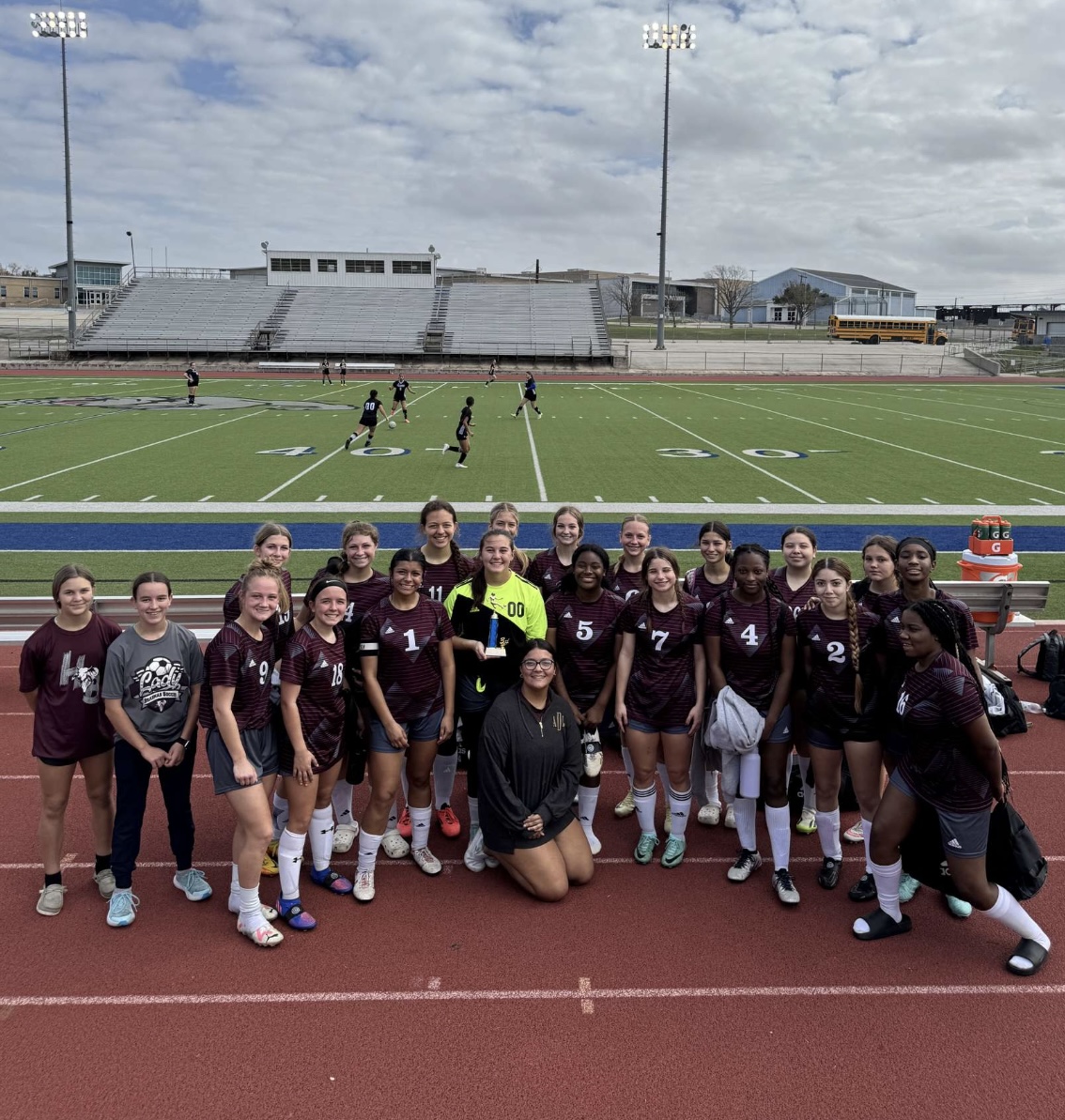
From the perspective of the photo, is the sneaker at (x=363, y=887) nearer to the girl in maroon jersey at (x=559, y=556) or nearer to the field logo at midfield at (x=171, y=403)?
the girl in maroon jersey at (x=559, y=556)

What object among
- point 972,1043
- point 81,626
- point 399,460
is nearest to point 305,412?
point 399,460

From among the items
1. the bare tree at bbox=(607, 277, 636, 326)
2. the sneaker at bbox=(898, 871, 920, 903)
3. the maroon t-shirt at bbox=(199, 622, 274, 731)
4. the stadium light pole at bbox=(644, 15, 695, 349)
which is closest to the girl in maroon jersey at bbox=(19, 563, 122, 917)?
the maroon t-shirt at bbox=(199, 622, 274, 731)

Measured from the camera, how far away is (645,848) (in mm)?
4965

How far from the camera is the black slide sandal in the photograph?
4277 millimetres

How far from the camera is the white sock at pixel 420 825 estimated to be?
16.2 feet

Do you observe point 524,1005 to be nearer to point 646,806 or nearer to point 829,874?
point 646,806

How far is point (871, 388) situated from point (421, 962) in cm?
4368

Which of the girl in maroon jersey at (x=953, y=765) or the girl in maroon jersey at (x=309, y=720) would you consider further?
the girl in maroon jersey at (x=309, y=720)

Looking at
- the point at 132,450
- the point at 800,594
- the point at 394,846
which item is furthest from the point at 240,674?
the point at 132,450

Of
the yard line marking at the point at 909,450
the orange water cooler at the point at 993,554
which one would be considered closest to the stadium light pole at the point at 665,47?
the yard line marking at the point at 909,450

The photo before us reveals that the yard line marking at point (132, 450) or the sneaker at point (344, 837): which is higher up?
the yard line marking at point (132, 450)

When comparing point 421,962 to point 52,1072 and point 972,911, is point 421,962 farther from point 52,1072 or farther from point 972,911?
point 972,911

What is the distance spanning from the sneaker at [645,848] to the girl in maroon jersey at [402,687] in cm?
111

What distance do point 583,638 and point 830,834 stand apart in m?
1.70
